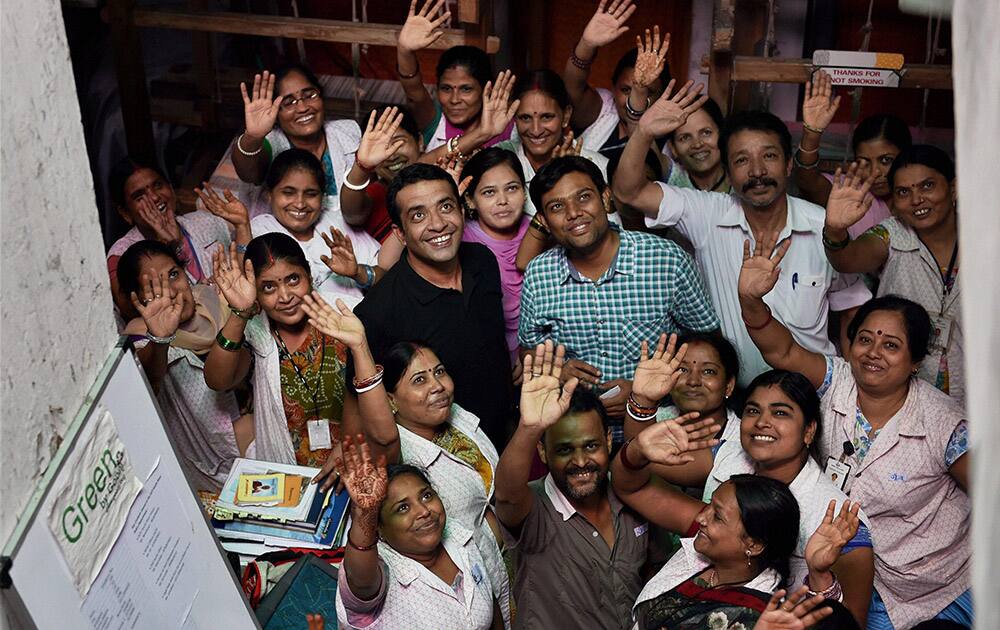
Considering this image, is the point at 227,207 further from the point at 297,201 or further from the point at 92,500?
the point at 92,500

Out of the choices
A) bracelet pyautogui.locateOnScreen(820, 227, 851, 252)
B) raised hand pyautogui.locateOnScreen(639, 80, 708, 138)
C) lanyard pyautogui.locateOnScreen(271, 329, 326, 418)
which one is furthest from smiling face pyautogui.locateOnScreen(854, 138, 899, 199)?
lanyard pyautogui.locateOnScreen(271, 329, 326, 418)

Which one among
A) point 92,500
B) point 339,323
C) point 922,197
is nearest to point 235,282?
point 339,323

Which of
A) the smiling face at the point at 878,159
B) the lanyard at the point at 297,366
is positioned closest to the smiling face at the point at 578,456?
the lanyard at the point at 297,366

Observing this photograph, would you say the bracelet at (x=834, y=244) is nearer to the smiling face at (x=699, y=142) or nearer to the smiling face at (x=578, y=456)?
the smiling face at (x=699, y=142)

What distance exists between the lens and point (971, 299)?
676 millimetres

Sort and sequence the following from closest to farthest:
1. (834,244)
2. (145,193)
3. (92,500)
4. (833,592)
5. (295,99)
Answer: (92,500) < (833,592) < (834,244) < (145,193) < (295,99)

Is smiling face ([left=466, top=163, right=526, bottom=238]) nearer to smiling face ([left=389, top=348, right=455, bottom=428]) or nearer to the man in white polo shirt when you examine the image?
the man in white polo shirt

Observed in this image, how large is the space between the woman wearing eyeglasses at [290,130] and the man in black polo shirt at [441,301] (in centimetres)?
71

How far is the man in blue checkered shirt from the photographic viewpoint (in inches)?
133

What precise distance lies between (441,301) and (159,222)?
115 cm

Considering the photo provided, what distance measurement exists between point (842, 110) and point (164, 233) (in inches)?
131

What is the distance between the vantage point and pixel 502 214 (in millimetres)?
3701

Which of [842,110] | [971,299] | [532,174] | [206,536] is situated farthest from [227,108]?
[971,299]

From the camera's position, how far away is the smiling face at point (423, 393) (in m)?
3.07
